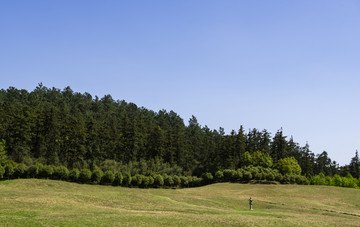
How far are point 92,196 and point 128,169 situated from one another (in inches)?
2173

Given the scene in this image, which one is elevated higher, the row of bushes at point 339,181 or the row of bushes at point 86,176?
the row of bushes at point 339,181

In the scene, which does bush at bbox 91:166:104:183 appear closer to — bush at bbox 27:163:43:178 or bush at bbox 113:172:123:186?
bush at bbox 113:172:123:186

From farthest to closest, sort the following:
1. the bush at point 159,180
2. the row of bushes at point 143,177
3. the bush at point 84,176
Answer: the bush at point 159,180 < the bush at point 84,176 < the row of bushes at point 143,177

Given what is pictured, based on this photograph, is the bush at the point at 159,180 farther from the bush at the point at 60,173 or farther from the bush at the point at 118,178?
the bush at the point at 60,173

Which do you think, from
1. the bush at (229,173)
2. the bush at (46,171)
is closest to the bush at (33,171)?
the bush at (46,171)

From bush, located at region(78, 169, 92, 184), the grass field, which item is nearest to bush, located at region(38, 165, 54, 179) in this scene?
bush, located at region(78, 169, 92, 184)

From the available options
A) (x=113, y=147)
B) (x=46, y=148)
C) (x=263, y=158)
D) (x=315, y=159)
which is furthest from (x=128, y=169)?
(x=315, y=159)

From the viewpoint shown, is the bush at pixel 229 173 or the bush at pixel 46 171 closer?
the bush at pixel 46 171

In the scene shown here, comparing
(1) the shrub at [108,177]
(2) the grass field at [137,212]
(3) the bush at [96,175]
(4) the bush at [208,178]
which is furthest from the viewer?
(4) the bush at [208,178]

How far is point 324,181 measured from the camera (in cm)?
12550

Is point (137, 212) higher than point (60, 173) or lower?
lower

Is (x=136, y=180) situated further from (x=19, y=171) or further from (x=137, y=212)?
(x=137, y=212)

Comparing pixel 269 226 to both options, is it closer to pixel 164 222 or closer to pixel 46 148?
pixel 164 222

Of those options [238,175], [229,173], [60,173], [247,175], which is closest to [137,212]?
[60,173]
